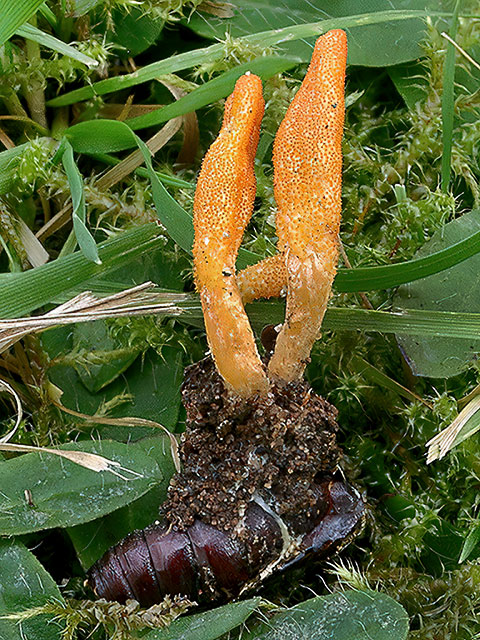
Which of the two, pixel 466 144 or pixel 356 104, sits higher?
pixel 356 104

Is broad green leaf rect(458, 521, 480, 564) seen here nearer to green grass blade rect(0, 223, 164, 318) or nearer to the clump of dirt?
the clump of dirt

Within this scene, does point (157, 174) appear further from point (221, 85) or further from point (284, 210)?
point (284, 210)

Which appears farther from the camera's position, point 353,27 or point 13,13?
point 353,27

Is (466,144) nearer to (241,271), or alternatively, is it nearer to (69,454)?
(241,271)

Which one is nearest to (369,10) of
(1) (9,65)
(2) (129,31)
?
(2) (129,31)

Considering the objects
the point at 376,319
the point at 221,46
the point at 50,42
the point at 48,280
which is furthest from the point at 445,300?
the point at 50,42

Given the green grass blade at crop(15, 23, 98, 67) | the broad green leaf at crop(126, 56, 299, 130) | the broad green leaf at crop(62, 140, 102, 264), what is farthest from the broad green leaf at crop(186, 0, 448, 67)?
the broad green leaf at crop(62, 140, 102, 264)
